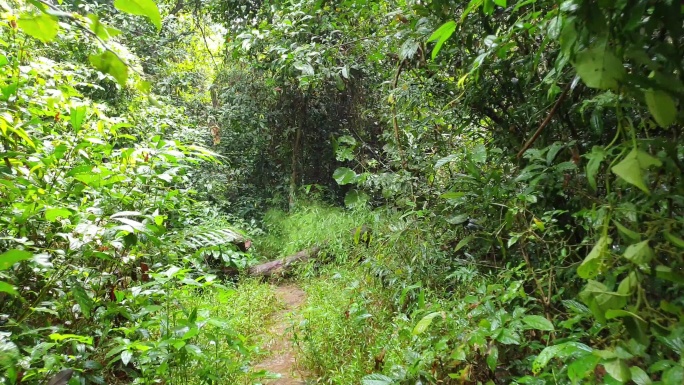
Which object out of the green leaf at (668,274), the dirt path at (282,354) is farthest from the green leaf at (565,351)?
the dirt path at (282,354)

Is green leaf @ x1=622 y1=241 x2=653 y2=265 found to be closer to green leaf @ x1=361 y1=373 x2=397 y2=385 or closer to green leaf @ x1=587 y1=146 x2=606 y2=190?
green leaf @ x1=587 y1=146 x2=606 y2=190

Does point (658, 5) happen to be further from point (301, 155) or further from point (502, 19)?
point (301, 155)

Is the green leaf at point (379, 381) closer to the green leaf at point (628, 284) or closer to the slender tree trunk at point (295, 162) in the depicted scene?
the green leaf at point (628, 284)

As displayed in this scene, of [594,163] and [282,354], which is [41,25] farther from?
[282,354]

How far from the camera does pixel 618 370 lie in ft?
2.37

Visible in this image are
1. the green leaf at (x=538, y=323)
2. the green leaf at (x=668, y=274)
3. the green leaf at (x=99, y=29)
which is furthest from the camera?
the green leaf at (x=538, y=323)

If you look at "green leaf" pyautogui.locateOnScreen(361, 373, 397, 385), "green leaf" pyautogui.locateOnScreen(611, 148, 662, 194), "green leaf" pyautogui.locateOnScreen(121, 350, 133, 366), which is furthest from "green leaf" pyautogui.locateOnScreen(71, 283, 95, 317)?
"green leaf" pyautogui.locateOnScreen(611, 148, 662, 194)

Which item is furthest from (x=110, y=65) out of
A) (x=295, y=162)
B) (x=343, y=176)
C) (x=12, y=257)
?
(x=295, y=162)

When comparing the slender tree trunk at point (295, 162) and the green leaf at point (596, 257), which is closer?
the green leaf at point (596, 257)

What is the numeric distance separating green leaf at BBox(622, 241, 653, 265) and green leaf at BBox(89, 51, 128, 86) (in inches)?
31.0

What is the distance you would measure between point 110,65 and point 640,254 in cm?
81

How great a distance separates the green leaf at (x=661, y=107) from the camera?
656 millimetres

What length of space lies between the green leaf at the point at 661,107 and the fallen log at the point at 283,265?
4464mm

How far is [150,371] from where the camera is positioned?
1.45 metres
